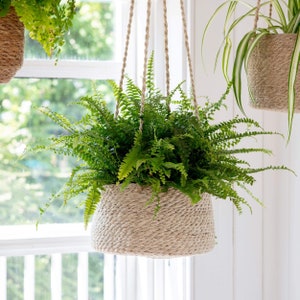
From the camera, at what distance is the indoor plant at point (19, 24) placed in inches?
58.2

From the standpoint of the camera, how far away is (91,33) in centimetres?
273

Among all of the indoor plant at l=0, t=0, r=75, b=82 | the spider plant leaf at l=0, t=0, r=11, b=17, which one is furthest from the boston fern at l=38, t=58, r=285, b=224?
the spider plant leaf at l=0, t=0, r=11, b=17

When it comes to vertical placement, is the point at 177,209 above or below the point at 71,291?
above

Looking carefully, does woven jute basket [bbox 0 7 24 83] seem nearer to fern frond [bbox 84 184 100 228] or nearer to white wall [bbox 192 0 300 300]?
fern frond [bbox 84 184 100 228]

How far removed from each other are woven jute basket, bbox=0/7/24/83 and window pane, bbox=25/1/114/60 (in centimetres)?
116

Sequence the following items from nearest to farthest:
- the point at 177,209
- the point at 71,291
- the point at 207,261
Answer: the point at 177,209 < the point at 207,261 < the point at 71,291

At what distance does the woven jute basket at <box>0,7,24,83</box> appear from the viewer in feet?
4.93

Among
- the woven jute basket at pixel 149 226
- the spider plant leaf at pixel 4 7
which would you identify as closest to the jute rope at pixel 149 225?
the woven jute basket at pixel 149 226

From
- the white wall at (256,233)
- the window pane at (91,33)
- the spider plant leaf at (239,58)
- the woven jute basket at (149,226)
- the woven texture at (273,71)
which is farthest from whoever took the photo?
the window pane at (91,33)

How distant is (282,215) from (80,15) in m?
1.14

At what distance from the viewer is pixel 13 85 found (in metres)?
2.65

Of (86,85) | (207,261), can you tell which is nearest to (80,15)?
(86,85)

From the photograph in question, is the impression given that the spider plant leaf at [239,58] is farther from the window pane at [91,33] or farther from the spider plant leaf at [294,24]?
the window pane at [91,33]

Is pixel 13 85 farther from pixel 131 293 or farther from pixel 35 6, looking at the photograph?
pixel 35 6
